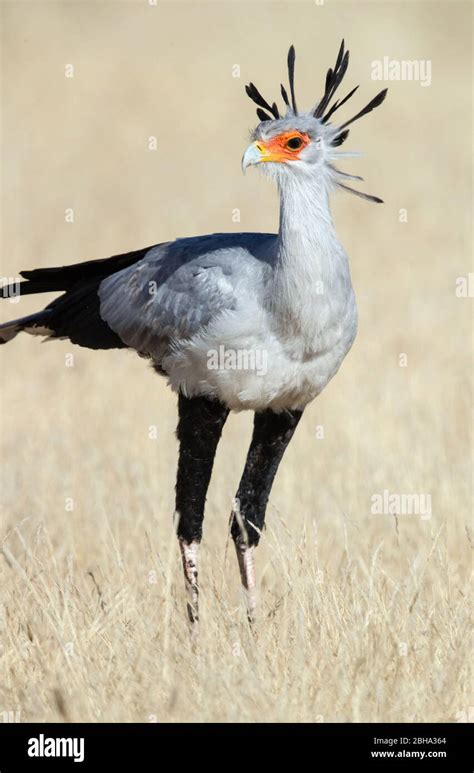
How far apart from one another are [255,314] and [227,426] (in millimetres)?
4119

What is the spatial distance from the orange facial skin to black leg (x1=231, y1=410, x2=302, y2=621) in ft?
3.58

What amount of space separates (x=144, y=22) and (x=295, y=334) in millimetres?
14490

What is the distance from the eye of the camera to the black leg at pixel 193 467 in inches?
203

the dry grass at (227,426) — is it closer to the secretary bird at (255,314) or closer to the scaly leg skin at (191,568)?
the scaly leg skin at (191,568)

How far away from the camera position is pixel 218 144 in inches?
596

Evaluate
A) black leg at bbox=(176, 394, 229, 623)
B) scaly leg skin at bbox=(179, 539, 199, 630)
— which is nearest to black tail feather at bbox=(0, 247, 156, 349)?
black leg at bbox=(176, 394, 229, 623)

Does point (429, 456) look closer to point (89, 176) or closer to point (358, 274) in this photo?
point (358, 274)

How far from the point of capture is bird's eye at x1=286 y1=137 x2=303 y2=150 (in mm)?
4805

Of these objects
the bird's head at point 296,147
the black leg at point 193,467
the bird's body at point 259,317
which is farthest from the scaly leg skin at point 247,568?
the bird's head at point 296,147

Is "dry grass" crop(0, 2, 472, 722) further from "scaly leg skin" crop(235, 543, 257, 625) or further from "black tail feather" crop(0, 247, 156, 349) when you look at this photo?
"black tail feather" crop(0, 247, 156, 349)

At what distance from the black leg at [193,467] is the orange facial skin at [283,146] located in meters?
1.07

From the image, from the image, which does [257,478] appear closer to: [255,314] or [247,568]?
[247,568]

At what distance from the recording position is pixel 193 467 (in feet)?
17.3
